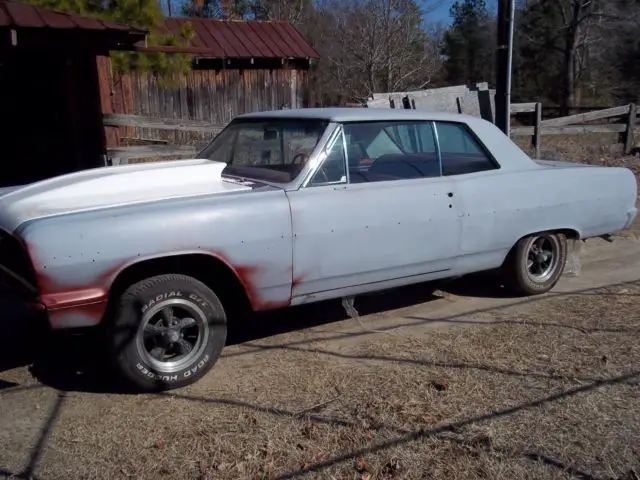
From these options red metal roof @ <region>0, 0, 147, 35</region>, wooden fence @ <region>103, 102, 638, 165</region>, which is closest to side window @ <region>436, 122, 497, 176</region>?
red metal roof @ <region>0, 0, 147, 35</region>

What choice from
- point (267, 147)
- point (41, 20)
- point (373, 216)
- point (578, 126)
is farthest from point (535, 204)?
point (578, 126)

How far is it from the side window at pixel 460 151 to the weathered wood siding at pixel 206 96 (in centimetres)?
1195

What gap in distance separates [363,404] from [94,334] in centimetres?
174

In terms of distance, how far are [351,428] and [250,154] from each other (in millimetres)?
2271

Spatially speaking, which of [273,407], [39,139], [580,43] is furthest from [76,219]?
[580,43]

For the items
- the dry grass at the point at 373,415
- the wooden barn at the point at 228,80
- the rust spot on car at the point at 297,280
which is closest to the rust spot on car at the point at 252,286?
the rust spot on car at the point at 297,280

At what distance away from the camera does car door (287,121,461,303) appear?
166 inches

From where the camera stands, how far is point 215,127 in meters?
10.4

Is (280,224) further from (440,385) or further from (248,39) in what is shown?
(248,39)

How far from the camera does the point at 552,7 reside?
33.1 meters

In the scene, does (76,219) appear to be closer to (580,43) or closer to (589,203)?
(589,203)

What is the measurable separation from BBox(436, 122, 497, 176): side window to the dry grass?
125cm

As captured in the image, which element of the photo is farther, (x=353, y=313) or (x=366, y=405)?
(x=353, y=313)

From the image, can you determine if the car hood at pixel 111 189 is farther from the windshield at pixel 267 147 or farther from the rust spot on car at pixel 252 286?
the rust spot on car at pixel 252 286
